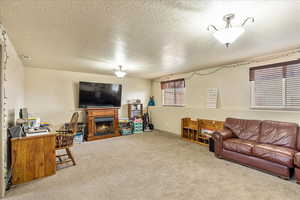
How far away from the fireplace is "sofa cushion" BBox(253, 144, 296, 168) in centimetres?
455

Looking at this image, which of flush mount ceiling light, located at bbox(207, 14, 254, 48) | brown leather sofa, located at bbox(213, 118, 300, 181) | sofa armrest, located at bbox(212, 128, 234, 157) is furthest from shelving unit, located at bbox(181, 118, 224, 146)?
flush mount ceiling light, located at bbox(207, 14, 254, 48)

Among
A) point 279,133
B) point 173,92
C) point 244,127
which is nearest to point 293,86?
point 279,133

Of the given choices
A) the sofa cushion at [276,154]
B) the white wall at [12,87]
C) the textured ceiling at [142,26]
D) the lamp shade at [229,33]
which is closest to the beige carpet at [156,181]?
the sofa cushion at [276,154]

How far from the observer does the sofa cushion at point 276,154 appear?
2469mm

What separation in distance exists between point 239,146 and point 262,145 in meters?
0.40

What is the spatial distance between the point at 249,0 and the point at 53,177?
3.80m

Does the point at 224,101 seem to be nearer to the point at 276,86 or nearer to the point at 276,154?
the point at 276,86

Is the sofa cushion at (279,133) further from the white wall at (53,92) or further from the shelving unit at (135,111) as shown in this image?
the white wall at (53,92)

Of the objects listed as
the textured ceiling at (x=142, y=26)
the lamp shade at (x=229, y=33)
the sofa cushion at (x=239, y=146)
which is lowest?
the sofa cushion at (x=239, y=146)

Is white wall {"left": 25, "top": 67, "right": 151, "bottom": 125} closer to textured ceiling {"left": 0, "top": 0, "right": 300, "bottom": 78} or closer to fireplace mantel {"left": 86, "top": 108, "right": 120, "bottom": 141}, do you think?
fireplace mantel {"left": 86, "top": 108, "right": 120, "bottom": 141}

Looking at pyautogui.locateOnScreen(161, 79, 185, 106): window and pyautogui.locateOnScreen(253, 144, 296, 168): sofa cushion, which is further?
pyautogui.locateOnScreen(161, 79, 185, 106): window

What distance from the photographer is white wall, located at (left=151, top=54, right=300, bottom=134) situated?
349 cm

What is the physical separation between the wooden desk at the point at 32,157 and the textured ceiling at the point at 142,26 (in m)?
1.74

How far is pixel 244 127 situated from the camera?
3568 mm
